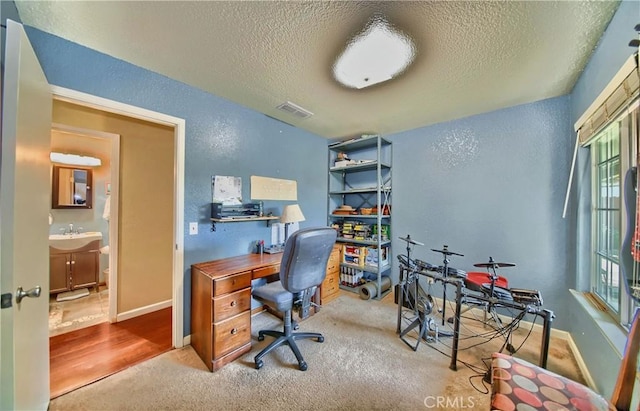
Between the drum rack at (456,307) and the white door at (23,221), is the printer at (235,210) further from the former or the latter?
the drum rack at (456,307)

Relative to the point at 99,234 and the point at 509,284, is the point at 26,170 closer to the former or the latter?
the point at 99,234

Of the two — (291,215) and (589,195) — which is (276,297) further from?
(589,195)

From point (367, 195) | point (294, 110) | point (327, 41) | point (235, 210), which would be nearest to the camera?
point (327, 41)

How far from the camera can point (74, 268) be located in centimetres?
303

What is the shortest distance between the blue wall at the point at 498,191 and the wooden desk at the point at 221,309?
2.29 m

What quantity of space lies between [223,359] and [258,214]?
1415 mm

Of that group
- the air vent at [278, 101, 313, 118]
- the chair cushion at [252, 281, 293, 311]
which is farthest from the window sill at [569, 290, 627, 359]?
the air vent at [278, 101, 313, 118]

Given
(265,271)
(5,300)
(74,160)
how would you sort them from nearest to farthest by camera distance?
(5,300), (265,271), (74,160)

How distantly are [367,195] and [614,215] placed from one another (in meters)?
2.46

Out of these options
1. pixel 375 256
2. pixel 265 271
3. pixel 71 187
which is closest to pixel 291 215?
pixel 265 271

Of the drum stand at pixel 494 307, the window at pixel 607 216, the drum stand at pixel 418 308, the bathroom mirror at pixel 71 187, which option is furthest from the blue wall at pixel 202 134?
the window at pixel 607 216

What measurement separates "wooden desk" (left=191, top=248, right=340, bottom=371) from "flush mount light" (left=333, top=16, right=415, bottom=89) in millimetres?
1896

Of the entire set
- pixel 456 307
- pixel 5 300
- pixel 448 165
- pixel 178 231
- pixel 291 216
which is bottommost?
pixel 456 307

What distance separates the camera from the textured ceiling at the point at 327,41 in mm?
1256
